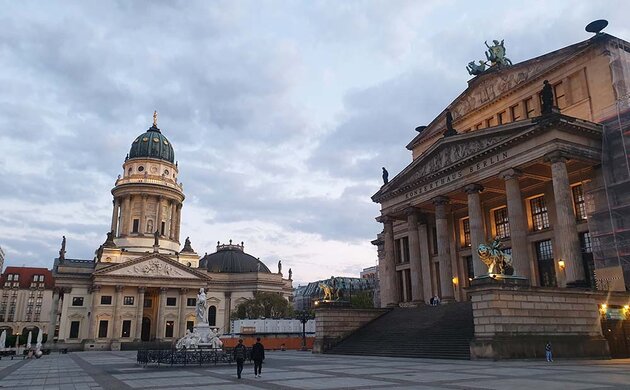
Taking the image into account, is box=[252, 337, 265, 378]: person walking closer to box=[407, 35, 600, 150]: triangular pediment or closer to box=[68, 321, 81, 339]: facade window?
box=[407, 35, 600, 150]: triangular pediment

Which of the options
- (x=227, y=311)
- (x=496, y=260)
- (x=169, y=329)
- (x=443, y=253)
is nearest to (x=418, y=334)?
(x=443, y=253)

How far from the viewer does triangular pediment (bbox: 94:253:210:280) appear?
82875 millimetres

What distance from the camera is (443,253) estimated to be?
41.3m

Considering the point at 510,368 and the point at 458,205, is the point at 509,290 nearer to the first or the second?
the point at 510,368

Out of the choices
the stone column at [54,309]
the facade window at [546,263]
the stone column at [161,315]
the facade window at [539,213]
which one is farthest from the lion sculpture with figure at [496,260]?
the stone column at [54,309]

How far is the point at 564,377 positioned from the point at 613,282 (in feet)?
55.1

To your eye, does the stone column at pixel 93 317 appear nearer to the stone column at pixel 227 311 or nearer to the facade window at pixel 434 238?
the stone column at pixel 227 311

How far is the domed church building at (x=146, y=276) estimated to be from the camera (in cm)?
8244

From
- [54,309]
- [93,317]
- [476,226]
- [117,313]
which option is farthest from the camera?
[54,309]

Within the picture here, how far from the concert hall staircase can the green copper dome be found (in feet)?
233

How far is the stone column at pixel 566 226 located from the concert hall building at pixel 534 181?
0.22 feet

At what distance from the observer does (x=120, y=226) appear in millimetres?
95312

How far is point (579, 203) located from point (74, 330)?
7907 cm

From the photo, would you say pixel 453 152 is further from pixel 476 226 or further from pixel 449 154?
pixel 476 226
